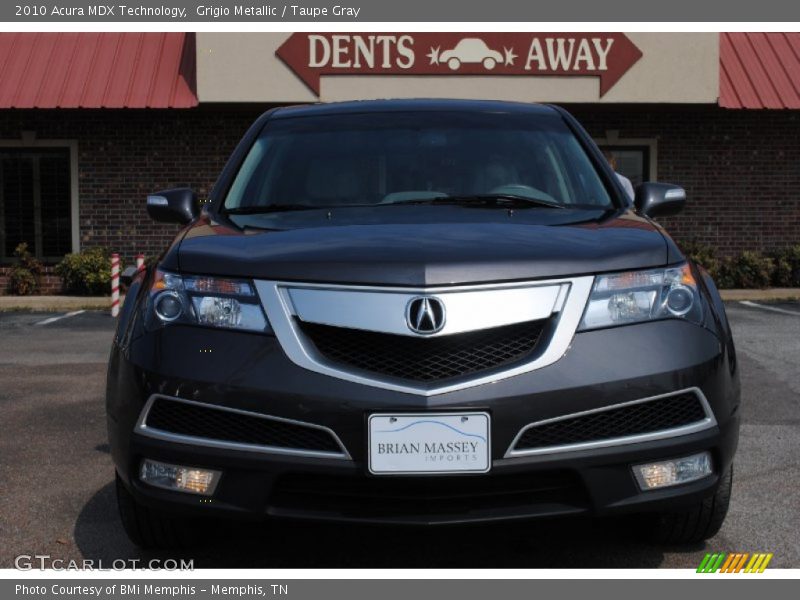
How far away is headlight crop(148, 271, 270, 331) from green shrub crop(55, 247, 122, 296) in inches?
528

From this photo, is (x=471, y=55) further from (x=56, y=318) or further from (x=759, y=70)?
(x=56, y=318)

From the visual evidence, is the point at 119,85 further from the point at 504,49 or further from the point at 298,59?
the point at 504,49

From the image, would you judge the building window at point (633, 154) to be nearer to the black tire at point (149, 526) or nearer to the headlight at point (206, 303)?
the black tire at point (149, 526)

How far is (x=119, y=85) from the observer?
52.4 feet

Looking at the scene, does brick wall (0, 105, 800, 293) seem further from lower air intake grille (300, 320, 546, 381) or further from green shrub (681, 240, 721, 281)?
lower air intake grille (300, 320, 546, 381)

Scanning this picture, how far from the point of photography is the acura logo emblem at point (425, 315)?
2934 millimetres

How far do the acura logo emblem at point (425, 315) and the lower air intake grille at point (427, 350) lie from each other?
3 centimetres

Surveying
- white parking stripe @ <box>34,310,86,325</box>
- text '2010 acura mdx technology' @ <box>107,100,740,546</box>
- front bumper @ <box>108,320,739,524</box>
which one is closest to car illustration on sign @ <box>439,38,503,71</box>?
white parking stripe @ <box>34,310,86,325</box>

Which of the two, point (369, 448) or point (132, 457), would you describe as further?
point (132, 457)

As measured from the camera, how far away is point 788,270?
1697 centimetres

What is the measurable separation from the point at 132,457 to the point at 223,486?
1.04 ft

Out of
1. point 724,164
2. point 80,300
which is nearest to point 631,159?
point 724,164

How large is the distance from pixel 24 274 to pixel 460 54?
7.59m

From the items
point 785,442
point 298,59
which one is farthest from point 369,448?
point 298,59
